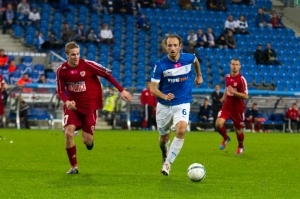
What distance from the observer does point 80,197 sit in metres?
10.1

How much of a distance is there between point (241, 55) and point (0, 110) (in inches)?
801

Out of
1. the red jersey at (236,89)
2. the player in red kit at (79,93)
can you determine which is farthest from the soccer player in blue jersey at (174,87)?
the red jersey at (236,89)

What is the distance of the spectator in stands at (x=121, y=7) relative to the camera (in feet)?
136

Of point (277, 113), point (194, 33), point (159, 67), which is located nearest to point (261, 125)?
point (277, 113)

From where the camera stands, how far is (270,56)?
41.1m

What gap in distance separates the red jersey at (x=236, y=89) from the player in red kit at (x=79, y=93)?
5.75 meters

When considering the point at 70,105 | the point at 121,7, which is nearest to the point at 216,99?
the point at 121,7

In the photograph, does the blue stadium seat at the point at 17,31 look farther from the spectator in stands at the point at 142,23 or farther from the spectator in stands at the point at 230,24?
the spectator in stands at the point at 230,24

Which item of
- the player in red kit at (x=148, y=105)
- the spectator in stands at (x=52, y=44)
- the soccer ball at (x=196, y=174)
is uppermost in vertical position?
the soccer ball at (x=196, y=174)

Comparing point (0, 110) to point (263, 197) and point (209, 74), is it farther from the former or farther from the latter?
point (209, 74)

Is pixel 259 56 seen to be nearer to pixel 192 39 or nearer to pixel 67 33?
pixel 192 39

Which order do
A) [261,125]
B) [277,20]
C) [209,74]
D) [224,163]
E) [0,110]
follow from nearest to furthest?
1. [224,163]
2. [0,110]
3. [261,125]
4. [209,74]
5. [277,20]

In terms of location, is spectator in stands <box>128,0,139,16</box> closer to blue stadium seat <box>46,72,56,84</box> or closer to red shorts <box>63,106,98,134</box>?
blue stadium seat <box>46,72,56,84</box>

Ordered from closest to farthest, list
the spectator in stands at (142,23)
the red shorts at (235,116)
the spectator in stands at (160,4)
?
1. the red shorts at (235,116)
2. the spectator in stands at (142,23)
3. the spectator in stands at (160,4)
